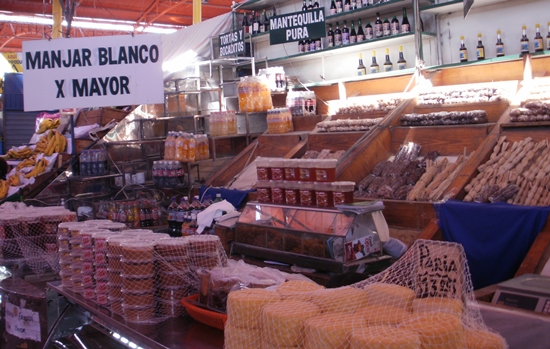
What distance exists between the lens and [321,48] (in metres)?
7.70

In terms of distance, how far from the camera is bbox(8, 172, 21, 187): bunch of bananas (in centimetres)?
769

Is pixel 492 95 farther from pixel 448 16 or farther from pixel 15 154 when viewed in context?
pixel 15 154

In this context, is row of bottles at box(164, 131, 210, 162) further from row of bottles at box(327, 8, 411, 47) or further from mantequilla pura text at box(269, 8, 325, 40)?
row of bottles at box(327, 8, 411, 47)

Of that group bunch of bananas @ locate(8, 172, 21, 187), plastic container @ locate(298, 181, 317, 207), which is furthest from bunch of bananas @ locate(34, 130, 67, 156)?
plastic container @ locate(298, 181, 317, 207)

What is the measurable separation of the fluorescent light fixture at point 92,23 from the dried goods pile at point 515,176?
14840 mm

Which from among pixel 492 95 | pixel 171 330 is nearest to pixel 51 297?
pixel 171 330

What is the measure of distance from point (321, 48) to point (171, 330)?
6005 mm

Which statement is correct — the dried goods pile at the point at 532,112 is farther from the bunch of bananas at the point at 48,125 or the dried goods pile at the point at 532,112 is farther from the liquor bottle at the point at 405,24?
the bunch of bananas at the point at 48,125

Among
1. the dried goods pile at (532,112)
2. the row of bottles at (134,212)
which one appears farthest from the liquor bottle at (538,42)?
the row of bottles at (134,212)

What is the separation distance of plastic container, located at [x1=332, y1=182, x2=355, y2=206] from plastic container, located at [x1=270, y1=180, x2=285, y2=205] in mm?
499

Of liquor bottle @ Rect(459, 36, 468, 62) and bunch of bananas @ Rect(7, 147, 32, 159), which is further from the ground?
liquor bottle @ Rect(459, 36, 468, 62)

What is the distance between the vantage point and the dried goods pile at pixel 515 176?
412 cm

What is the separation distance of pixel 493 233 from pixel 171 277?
251 cm

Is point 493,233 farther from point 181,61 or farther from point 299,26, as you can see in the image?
point 181,61
